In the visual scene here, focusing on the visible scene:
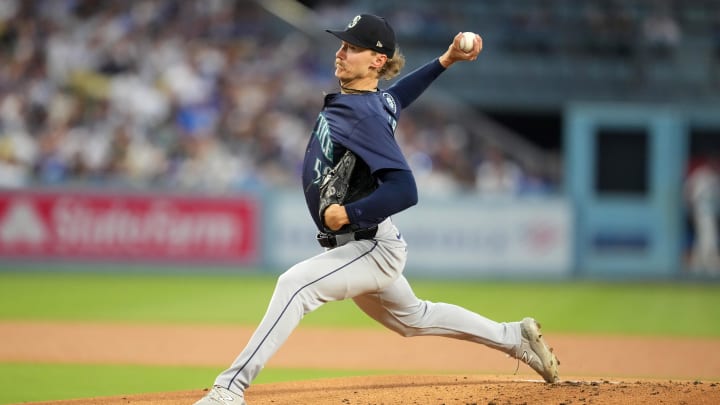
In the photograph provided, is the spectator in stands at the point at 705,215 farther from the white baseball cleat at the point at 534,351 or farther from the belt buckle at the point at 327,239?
the belt buckle at the point at 327,239

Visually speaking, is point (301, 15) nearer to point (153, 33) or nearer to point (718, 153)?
point (153, 33)

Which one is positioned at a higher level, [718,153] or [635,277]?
[718,153]

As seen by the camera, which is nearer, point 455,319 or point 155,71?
point 455,319

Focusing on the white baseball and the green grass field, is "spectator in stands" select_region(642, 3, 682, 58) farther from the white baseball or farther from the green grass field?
the white baseball

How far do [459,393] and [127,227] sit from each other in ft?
34.1

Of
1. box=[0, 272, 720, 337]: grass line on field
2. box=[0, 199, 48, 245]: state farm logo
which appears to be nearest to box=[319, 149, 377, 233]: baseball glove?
box=[0, 272, 720, 337]: grass line on field

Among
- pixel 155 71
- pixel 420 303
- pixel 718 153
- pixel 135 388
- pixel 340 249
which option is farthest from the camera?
pixel 718 153

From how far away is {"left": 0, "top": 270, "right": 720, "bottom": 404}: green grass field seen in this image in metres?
6.79

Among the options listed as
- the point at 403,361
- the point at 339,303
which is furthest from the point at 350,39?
the point at 339,303

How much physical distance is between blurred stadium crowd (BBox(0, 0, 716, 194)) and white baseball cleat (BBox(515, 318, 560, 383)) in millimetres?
10049

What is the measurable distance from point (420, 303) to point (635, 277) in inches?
432

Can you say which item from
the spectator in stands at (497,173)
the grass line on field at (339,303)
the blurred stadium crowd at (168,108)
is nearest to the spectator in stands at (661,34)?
the blurred stadium crowd at (168,108)

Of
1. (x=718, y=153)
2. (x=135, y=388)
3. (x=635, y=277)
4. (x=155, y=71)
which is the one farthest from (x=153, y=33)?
(x=135, y=388)

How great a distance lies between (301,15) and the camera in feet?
67.3
